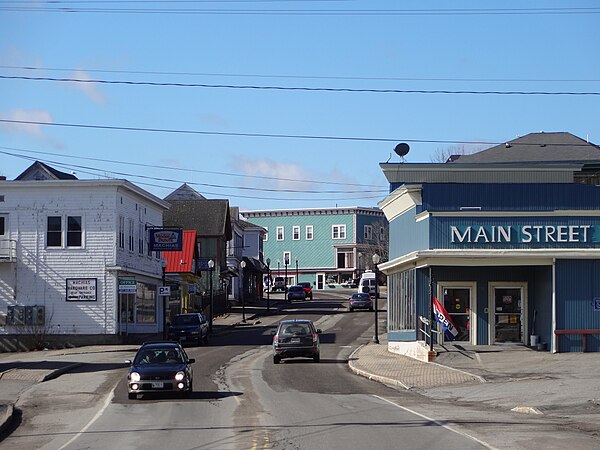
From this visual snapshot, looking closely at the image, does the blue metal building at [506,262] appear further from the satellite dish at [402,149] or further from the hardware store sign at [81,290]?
the hardware store sign at [81,290]

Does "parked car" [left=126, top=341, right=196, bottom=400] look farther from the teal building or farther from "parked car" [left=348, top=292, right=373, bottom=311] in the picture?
the teal building

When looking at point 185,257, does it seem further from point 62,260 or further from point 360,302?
point 62,260

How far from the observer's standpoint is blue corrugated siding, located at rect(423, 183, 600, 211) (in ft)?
117

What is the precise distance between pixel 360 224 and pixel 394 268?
73.7 metres

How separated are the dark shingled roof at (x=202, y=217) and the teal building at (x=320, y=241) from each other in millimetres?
31089

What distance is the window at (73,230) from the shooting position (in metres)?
49.1

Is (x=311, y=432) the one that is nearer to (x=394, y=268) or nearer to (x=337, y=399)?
(x=337, y=399)

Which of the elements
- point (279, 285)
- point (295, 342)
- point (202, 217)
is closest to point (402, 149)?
point (295, 342)

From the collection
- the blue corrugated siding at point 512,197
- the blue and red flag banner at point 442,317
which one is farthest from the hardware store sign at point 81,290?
the blue and red flag banner at point 442,317

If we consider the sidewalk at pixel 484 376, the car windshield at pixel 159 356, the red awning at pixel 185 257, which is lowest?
the sidewalk at pixel 484 376

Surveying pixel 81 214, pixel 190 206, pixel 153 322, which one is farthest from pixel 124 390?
pixel 190 206

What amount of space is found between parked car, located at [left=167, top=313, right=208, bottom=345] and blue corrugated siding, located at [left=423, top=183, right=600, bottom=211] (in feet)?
54.7

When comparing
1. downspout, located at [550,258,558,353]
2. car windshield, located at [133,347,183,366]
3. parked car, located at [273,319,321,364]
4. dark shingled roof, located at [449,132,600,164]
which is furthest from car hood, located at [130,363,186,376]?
dark shingled roof, located at [449,132,600,164]

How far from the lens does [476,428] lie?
1781 cm
